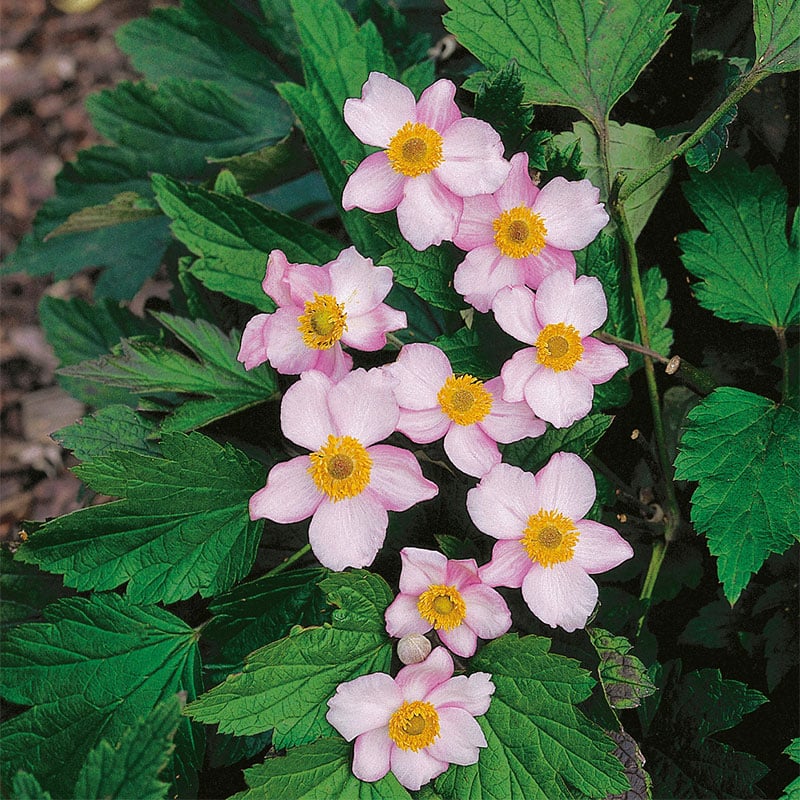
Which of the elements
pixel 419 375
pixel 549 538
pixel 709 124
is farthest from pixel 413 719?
pixel 709 124

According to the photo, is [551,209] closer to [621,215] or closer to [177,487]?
[621,215]

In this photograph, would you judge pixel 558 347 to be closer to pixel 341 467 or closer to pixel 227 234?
pixel 341 467

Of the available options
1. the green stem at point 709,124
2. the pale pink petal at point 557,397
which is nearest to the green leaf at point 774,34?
the green stem at point 709,124

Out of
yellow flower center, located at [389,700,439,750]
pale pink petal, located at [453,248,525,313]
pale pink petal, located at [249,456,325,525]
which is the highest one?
pale pink petal, located at [453,248,525,313]

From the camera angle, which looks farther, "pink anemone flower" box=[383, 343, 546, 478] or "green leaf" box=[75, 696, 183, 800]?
"pink anemone flower" box=[383, 343, 546, 478]

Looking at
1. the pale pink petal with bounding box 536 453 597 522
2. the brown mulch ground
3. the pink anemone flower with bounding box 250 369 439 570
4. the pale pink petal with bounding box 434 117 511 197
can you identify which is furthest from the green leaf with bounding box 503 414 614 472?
the brown mulch ground

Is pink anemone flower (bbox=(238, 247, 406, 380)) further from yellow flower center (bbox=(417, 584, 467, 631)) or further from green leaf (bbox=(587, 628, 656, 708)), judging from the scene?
green leaf (bbox=(587, 628, 656, 708))
